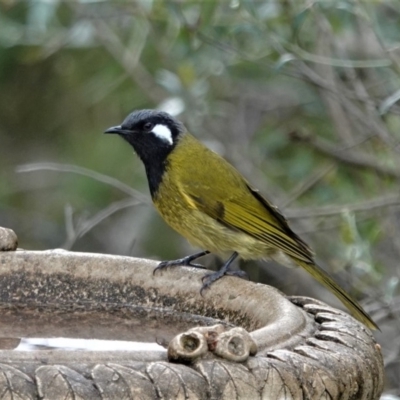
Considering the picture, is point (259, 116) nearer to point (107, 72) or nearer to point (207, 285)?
point (107, 72)

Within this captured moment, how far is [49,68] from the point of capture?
9531 millimetres

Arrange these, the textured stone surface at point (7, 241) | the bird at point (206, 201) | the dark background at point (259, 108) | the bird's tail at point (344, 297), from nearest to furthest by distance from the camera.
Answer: the textured stone surface at point (7, 241), the bird's tail at point (344, 297), the bird at point (206, 201), the dark background at point (259, 108)

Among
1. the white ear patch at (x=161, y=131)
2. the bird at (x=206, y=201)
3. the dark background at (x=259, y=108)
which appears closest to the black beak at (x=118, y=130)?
the bird at (x=206, y=201)

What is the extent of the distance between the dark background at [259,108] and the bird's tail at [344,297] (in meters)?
0.51

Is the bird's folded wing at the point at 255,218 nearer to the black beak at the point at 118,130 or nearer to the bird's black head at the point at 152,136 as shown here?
the bird's black head at the point at 152,136

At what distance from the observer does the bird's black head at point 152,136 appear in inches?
201

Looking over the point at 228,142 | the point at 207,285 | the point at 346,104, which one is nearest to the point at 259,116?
the point at 228,142

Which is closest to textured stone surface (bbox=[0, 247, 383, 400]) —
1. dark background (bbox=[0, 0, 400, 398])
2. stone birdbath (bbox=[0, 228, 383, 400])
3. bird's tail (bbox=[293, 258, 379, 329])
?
stone birdbath (bbox=[0, 228, 383, 400])

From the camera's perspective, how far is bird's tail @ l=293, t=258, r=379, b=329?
4.36 metres

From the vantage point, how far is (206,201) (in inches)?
197

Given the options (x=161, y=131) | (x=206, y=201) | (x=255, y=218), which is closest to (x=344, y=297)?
(x=255, y=218)

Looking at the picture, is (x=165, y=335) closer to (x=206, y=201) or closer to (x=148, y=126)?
(x=206, y=201)

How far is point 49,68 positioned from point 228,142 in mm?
3215

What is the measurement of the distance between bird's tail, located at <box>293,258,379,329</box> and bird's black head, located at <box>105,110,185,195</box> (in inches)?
36.4
